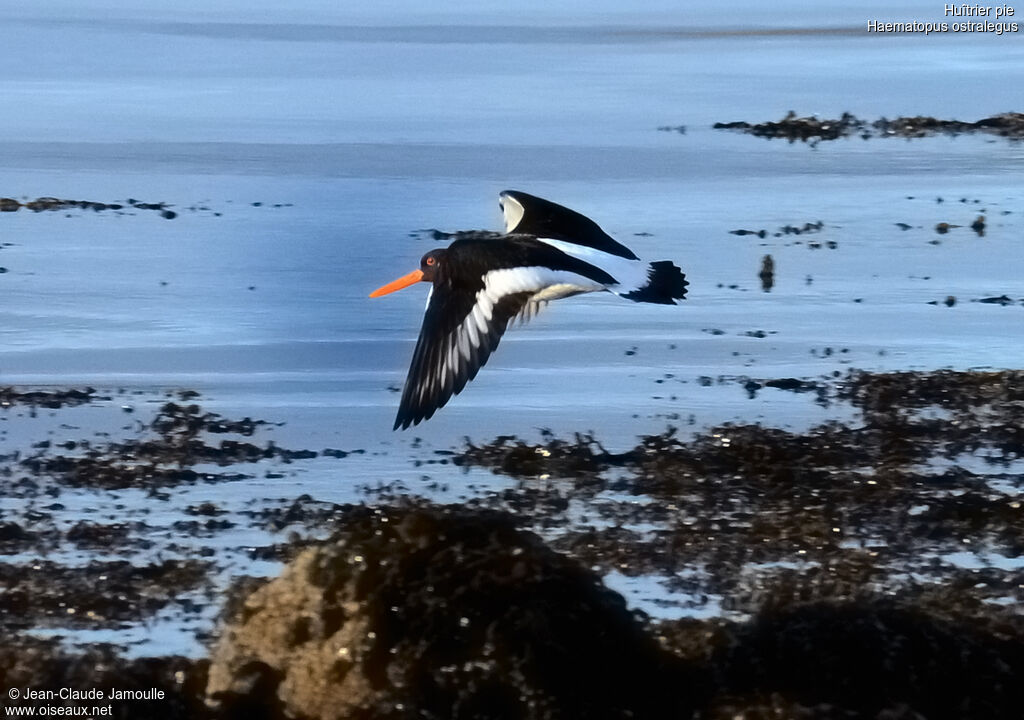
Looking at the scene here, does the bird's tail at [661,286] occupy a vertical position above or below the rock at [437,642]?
above

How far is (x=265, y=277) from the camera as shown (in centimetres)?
1101

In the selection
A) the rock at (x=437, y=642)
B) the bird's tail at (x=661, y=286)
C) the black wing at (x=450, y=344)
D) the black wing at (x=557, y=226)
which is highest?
the black wing at (x=557, y=226)

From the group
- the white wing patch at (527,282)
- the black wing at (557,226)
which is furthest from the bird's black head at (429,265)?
the white wing patch at (527,282)

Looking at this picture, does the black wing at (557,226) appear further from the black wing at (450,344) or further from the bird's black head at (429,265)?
the black wing at (450,344)

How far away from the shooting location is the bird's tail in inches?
279

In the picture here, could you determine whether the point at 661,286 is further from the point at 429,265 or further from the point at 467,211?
the point at 467,211

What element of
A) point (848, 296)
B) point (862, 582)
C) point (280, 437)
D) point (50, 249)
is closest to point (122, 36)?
point (50, 249)

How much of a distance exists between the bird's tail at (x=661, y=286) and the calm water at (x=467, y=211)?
574mm

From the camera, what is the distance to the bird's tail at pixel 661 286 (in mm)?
7094

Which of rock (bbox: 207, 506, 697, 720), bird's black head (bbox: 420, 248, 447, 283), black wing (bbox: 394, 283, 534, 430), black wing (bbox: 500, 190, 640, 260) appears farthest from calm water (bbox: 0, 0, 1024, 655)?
rock (bbox: 207, 506, 697, 720)

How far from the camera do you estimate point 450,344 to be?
21.8 ft

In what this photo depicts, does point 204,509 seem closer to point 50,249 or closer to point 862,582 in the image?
point 862,582

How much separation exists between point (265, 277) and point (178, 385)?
113 inches

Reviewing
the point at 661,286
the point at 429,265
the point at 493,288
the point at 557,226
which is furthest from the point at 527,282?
the point at 429,265
